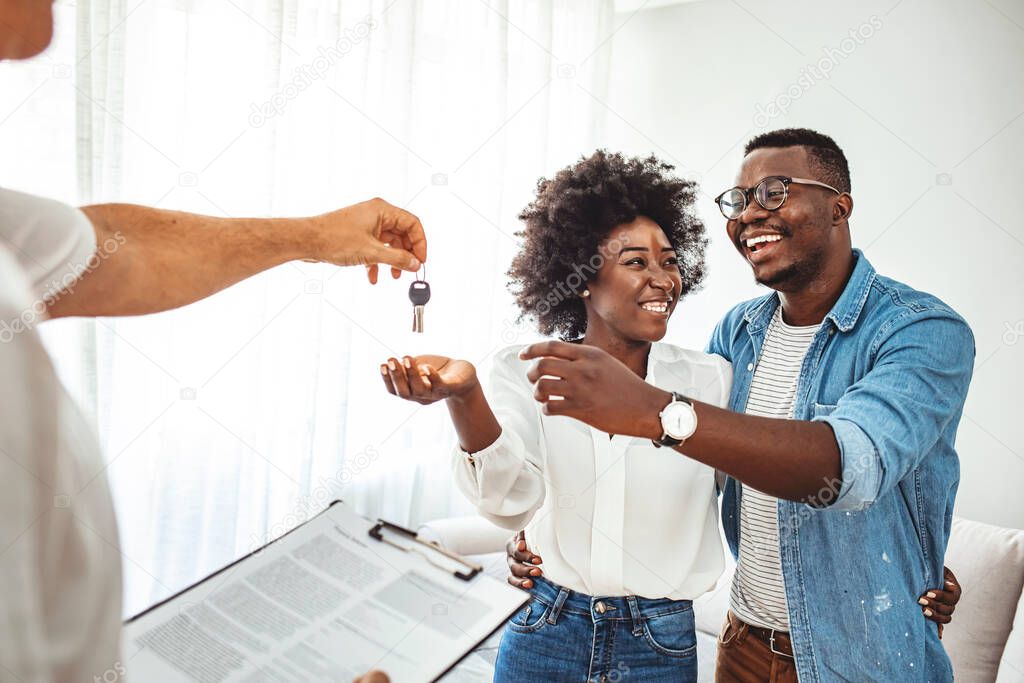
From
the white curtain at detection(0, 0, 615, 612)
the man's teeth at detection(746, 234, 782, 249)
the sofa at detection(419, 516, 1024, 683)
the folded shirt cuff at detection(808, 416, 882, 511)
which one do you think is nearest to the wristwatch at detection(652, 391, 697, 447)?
the folded shirt cuff at detection(808, 416, 882, 511)

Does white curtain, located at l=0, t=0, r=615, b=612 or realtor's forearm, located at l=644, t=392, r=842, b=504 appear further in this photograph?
white curtain, located at l=0, t=0, r=615, b=612

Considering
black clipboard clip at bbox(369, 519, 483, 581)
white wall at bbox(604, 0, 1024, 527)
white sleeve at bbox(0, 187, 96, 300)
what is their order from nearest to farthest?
white sleeve at bbox(0, 187, 96, 300), black clipboard clip at bbox(369, 519, 483, 581), white wall at bbox(604, 0, 1024, 527)

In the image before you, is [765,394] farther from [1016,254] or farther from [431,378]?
[1016,254]

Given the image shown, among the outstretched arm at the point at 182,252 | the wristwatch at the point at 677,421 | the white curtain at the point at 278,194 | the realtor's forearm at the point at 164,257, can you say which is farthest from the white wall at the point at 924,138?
the realtor's forearm at the point at 164,257

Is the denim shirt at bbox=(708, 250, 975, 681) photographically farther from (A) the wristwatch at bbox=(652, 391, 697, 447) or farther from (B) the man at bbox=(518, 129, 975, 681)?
(A) the wristwatch at bbox=(652, 391, 697, 447)

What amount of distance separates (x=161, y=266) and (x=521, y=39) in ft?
9.98

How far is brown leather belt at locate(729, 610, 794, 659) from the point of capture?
147 cm

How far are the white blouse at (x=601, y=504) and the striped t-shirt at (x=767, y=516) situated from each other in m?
0.08

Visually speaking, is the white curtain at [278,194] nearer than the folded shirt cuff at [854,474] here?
No

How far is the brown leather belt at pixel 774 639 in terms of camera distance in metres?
1.47

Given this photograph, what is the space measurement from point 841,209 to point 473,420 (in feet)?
3.00

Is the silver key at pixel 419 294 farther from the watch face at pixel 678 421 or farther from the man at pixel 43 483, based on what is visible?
the man at pixel 43 483

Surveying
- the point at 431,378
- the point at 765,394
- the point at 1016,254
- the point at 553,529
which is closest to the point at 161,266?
the point at 431,378

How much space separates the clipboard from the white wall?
2520 millimetres
